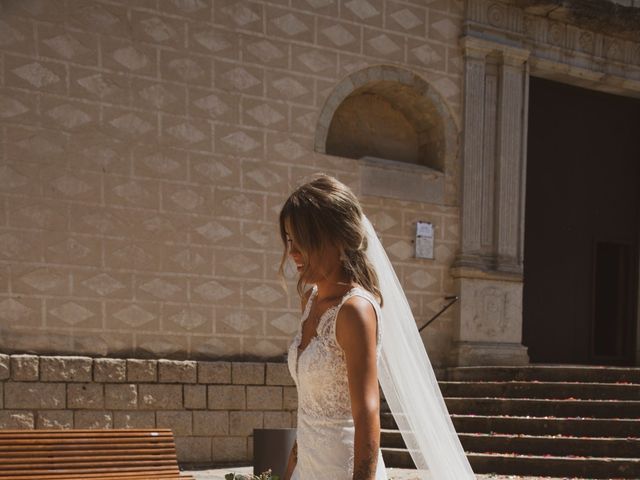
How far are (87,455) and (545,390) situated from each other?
5515 mm

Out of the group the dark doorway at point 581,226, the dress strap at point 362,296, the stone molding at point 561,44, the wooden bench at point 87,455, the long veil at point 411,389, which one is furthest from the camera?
the dark doorway at point 581,226

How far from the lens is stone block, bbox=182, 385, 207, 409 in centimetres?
888

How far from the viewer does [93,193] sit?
868cm

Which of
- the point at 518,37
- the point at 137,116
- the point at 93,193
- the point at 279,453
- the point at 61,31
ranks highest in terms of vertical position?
the point at 518,37

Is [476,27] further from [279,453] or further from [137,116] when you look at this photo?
[279,453]

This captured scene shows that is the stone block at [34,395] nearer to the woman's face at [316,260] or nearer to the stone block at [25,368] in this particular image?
the stone block at [25,368]

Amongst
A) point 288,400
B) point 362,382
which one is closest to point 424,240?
point 288,400

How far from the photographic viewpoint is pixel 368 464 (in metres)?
2.14

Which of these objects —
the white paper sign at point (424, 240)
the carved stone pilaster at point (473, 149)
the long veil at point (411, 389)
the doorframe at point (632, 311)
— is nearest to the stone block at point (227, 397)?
the white paper sign at point (424, 240)

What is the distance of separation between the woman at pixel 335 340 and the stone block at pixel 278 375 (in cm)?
695

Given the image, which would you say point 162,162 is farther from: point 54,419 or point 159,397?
point 54,419

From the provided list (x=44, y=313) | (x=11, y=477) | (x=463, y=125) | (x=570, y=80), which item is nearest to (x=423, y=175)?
(x=463, y=125)

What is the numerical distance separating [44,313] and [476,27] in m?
6.43

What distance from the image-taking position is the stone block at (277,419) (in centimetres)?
924
